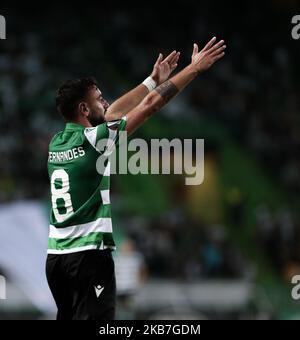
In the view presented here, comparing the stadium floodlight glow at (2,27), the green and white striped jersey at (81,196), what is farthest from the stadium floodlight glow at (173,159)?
the green and white striped jersey at (81,196)

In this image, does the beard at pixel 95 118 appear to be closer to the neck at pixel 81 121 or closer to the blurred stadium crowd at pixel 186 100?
the neck at pixel 81 121

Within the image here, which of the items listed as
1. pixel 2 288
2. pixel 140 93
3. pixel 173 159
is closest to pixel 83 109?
pixel 140 93

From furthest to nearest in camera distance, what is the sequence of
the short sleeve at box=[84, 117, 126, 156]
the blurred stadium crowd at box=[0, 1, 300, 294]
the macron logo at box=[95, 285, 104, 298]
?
the blurred stadium crowd at box=[0, 1, 300, 294] < the macron logo at box=[95, 285, 104, 298] < the short sleeve at box=[84, 117, 126, 156]

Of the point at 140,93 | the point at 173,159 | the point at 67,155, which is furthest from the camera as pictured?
the point at 173,159

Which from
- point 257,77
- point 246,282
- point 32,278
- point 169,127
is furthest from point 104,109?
point 257,77

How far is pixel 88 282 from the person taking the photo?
21.4 feet

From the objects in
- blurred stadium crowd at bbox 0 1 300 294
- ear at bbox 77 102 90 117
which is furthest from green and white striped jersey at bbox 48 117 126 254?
blurred stadium crowd at bbox 0 1 300 294

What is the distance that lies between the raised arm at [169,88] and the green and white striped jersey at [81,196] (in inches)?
4.4

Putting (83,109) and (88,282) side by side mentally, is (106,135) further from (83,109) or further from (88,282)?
(88,282)

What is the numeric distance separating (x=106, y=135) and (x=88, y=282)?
3.57 ft

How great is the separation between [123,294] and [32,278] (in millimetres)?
2377

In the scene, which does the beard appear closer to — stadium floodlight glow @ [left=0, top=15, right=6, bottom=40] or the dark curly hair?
the dark curly hair

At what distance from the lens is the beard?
673cm

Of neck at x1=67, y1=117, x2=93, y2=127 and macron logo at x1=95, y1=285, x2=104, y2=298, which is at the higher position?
neck at x1=67, y1=117, x2=93, y2=127
